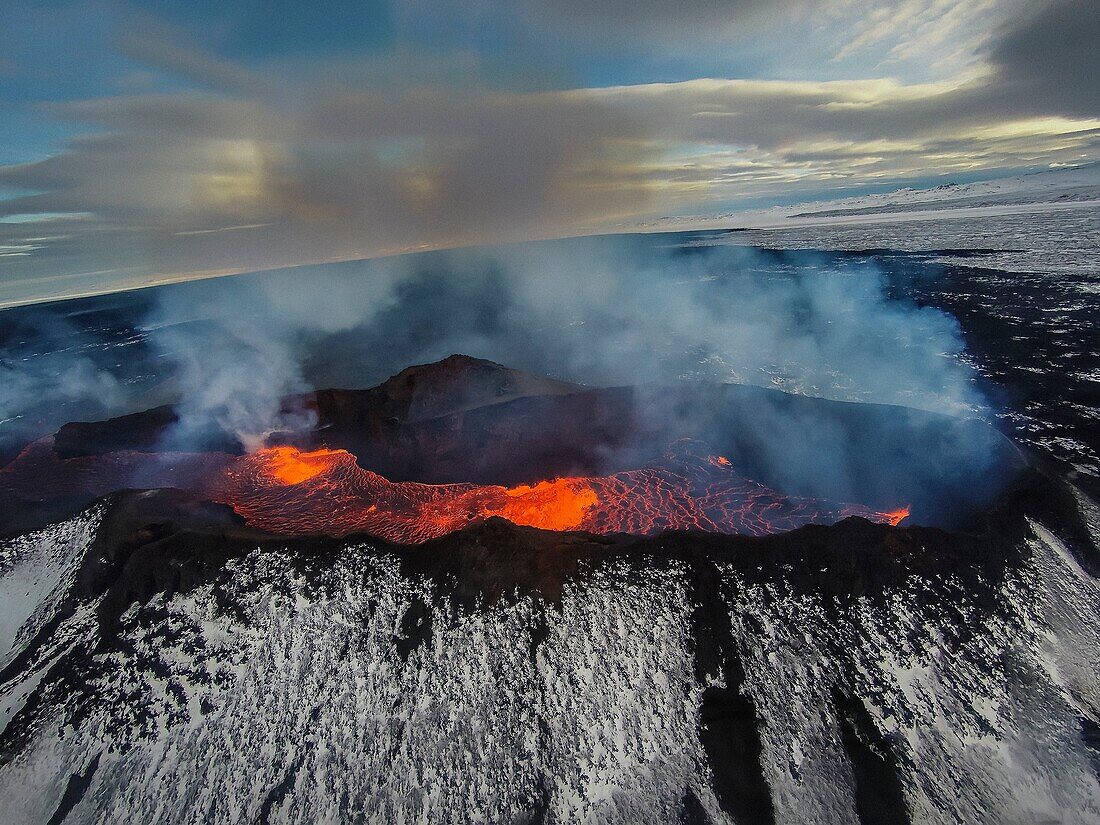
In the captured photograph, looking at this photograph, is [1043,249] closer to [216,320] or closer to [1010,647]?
[1010,647]

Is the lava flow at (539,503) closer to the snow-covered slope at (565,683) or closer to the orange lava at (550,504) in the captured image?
the orange lava at (550,504)

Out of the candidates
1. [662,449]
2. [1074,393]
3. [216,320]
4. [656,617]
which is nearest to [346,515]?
[656,617]

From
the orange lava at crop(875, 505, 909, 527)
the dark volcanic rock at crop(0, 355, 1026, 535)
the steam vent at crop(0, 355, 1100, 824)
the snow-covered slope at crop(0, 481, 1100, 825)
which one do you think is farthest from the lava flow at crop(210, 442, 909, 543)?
the snow-covered slope at crop(0, 481, 1100, 825)

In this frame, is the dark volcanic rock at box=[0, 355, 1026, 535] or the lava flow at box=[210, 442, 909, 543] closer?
the lava flow at box=[210, 442, 909, 543]

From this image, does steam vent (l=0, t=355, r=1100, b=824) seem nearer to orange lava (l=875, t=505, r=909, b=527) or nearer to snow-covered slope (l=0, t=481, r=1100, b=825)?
snow-covered slope (l=0, t=481, r=1100, b=825)

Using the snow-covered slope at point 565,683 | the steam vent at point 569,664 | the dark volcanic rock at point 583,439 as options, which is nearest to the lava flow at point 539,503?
the steam vent at point 569,664

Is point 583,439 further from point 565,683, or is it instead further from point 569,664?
point 565,683
